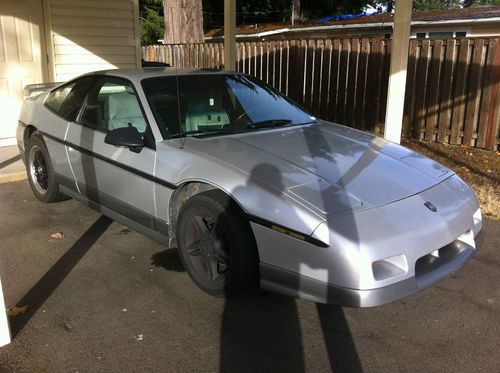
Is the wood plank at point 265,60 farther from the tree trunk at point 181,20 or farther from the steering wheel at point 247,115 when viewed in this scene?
the steering wheel at point 247,115

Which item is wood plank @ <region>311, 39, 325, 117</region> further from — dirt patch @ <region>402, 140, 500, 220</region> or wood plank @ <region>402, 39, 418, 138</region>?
dirt patch @ <region>402, 140, 500, 220</region>

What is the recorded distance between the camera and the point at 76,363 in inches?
112

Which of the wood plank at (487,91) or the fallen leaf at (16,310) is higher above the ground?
the wood plank at (487,91)

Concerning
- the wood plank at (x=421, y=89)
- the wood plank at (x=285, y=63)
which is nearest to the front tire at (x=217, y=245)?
the wood plank at (x=421, y=89)

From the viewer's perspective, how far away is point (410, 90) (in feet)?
29.9

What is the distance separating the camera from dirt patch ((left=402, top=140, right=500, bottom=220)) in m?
5.69

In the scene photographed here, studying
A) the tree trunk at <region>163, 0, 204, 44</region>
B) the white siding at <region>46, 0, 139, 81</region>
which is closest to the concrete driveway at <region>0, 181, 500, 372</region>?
the white siding at <region>46, 0, 139, 81</region>

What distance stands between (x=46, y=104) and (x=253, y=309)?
3406mm

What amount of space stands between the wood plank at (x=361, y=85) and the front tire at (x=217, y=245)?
712 cm

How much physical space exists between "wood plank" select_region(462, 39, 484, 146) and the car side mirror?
6.34 meters

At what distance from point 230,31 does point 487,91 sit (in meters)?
4.24

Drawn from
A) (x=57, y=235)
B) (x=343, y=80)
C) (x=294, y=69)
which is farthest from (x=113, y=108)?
(x=294, y=69)

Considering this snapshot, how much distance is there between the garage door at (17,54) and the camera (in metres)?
8.04

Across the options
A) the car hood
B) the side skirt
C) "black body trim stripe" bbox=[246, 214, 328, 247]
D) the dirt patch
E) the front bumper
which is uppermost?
the car hood
